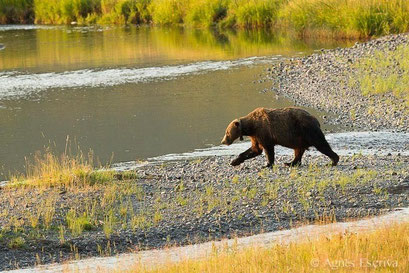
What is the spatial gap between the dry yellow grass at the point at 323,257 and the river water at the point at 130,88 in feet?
31.7

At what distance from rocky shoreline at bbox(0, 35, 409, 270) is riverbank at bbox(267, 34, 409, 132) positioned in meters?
4.74

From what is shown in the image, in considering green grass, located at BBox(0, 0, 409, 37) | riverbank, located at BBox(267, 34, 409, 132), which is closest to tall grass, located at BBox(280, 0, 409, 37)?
green grass, located at BBox(0, 0, 409, 37)

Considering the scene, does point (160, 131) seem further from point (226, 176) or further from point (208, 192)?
point (208, 192)

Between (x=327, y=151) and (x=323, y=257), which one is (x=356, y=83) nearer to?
(x=327, y=151)

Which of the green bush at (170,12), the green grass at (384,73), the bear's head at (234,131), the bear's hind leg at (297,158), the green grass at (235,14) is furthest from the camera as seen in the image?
the green bush at (170,12)

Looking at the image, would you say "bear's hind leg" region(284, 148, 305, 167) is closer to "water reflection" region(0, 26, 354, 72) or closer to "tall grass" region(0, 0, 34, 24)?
"water reflection" region(0, 26, 354, 72)

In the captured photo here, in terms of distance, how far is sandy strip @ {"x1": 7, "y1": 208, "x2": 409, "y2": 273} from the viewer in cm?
993

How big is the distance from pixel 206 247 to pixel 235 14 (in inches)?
1486

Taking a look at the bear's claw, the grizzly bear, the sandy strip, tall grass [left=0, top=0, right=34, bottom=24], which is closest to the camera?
the sandy strip

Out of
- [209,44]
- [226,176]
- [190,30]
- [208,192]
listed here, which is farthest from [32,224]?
[190,30]

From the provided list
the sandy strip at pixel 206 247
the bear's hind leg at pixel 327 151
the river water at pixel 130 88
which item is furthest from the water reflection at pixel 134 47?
the sandy strip at pixel 206 247

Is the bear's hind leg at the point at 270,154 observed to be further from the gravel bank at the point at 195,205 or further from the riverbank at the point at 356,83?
the riverbank at the point at 356,83

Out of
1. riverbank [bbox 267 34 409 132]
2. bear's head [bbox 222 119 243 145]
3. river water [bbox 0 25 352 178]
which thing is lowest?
river water [bbox 0 25 352 178]

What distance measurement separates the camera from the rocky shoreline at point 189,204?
1149 cm
